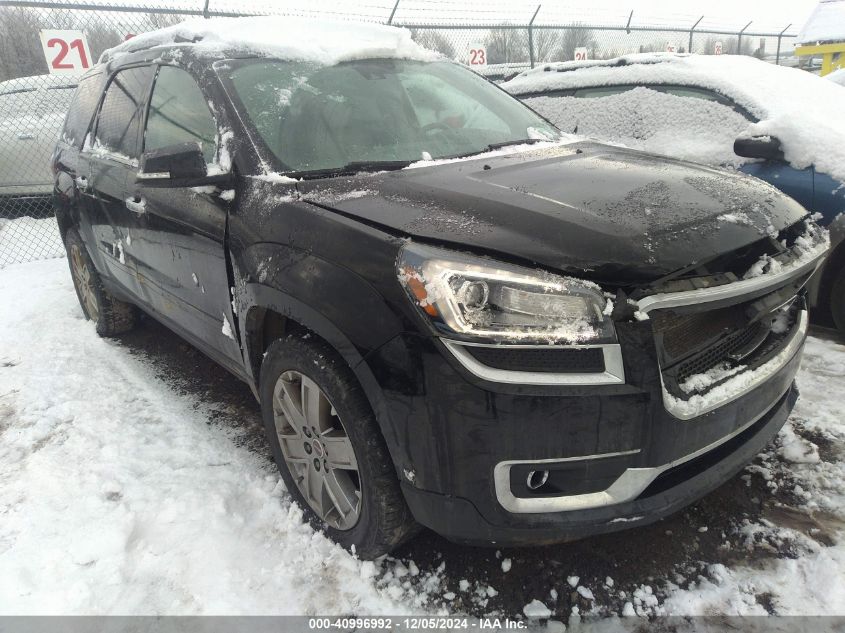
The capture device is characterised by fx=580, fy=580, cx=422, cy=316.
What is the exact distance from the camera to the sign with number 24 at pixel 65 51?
22.9 ft

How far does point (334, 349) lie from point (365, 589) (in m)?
0.84

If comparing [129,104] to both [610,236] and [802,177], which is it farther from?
A: [802,177]

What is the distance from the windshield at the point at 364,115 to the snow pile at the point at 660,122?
1.10m

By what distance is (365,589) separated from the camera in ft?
6.53

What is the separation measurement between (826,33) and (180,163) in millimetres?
16895

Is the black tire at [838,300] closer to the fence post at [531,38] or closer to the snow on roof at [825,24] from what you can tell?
the fence post at [531,38]

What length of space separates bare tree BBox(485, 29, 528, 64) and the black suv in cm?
1001

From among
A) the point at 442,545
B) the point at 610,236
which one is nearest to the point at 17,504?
the point at 442,545

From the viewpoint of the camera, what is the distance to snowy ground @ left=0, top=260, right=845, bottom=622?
6.33 feet

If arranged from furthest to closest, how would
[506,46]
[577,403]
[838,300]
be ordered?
1. [506,46]
2. [838,300]
3. [577,403]

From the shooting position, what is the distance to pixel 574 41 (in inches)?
531

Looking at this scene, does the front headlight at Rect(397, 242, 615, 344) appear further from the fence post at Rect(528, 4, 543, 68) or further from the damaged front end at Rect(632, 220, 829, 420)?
the fence post at Rect(528, 4, 543, 68)

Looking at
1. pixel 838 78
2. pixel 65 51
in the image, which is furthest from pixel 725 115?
pixel 65 51

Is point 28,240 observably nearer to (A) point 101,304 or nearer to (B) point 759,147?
(A) point 101,304
